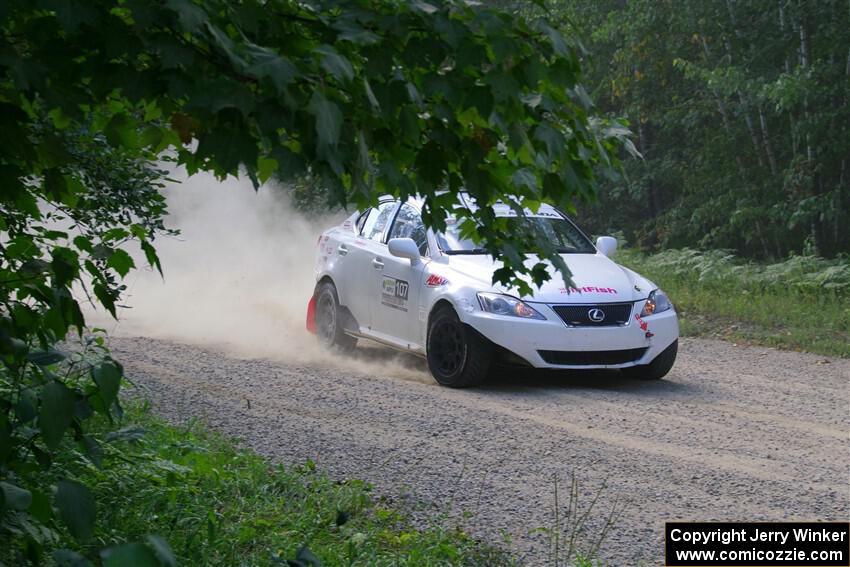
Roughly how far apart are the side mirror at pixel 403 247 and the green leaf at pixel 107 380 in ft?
24.7

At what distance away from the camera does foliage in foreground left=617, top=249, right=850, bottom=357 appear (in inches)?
557

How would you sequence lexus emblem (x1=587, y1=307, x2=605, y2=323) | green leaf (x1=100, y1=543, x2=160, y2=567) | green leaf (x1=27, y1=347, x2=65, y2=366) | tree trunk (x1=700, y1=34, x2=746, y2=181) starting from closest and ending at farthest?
green leaf (x1=100, y1=543, x2=160, y2=567) < green leaf (x1=27, y1=347, x2=65, y2=366) < lexus emblem (x1=587, y1=307, x2=605, y2=323) < tree trunk (x1=700, y1=34, x2=746, y2=181)

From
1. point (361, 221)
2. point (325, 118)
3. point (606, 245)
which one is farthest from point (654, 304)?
point (325, 118)

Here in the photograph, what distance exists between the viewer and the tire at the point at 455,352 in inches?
402

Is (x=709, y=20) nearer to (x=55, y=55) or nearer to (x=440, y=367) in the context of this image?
(x=440, y=367)

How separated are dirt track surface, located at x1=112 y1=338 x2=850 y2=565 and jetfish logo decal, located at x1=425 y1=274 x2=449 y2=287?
0.95 m

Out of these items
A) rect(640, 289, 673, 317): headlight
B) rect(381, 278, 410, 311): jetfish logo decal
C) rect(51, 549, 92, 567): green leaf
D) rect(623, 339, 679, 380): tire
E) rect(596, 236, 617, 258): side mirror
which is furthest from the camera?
rect(596, 236, 617, 258): side mirror

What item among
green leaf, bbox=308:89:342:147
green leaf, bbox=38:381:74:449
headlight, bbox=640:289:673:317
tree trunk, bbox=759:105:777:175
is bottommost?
green leaf, bbox=38:381:74:449

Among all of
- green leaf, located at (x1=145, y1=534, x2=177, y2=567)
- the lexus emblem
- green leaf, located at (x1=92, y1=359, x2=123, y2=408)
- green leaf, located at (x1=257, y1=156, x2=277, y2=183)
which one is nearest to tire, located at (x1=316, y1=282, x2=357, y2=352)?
the lexus emblem

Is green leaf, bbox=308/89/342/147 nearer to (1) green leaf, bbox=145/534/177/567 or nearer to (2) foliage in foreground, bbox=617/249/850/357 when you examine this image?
(1) green leaf, bbox=145/534/177/567

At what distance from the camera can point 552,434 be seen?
27.2ft

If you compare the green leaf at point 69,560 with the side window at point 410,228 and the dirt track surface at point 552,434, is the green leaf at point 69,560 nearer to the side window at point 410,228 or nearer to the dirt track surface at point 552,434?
the dirt track surface at point 552,434

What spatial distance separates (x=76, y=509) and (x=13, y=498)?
173 millimetres

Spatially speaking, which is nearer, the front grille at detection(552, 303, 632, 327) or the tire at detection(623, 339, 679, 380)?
the front grille at detection(552, 303, 632, 327)
